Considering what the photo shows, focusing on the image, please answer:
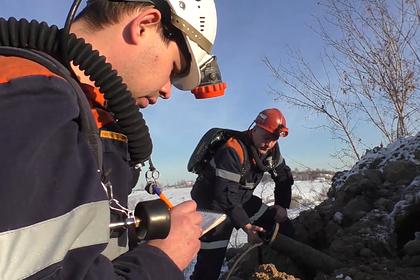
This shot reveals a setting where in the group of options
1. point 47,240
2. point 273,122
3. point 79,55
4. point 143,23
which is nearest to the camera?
point 47,240

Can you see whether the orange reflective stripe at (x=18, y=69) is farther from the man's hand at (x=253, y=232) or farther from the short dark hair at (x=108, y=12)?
the man's hand at (x=253, y=232)

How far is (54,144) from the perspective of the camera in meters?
1.03

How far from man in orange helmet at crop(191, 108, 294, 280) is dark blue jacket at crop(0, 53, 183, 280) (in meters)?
4.15

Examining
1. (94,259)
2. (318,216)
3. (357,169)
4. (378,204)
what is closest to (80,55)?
(94,259)

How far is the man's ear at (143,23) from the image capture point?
1.58 meters

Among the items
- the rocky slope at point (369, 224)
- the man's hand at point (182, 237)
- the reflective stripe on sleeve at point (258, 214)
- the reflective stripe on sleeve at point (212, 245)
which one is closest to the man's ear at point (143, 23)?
the man's hand at point (182, 237)

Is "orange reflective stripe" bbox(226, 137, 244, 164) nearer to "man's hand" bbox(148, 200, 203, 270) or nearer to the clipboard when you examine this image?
the clipboard

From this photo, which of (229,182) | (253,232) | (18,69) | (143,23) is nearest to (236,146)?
(229,182)

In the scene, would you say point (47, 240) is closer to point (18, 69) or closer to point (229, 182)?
point (18, 69)

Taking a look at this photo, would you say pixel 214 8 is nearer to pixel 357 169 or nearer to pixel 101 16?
pixel 101 16

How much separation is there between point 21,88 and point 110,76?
1.48 ft

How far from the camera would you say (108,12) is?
63.8 inches

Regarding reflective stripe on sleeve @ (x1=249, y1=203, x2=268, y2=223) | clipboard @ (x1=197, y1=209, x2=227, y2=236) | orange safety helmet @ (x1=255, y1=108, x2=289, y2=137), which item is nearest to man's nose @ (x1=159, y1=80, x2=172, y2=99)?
clipboard @ (x1=197, y1=209, x2=227, y2=236)

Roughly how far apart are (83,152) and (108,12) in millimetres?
702
